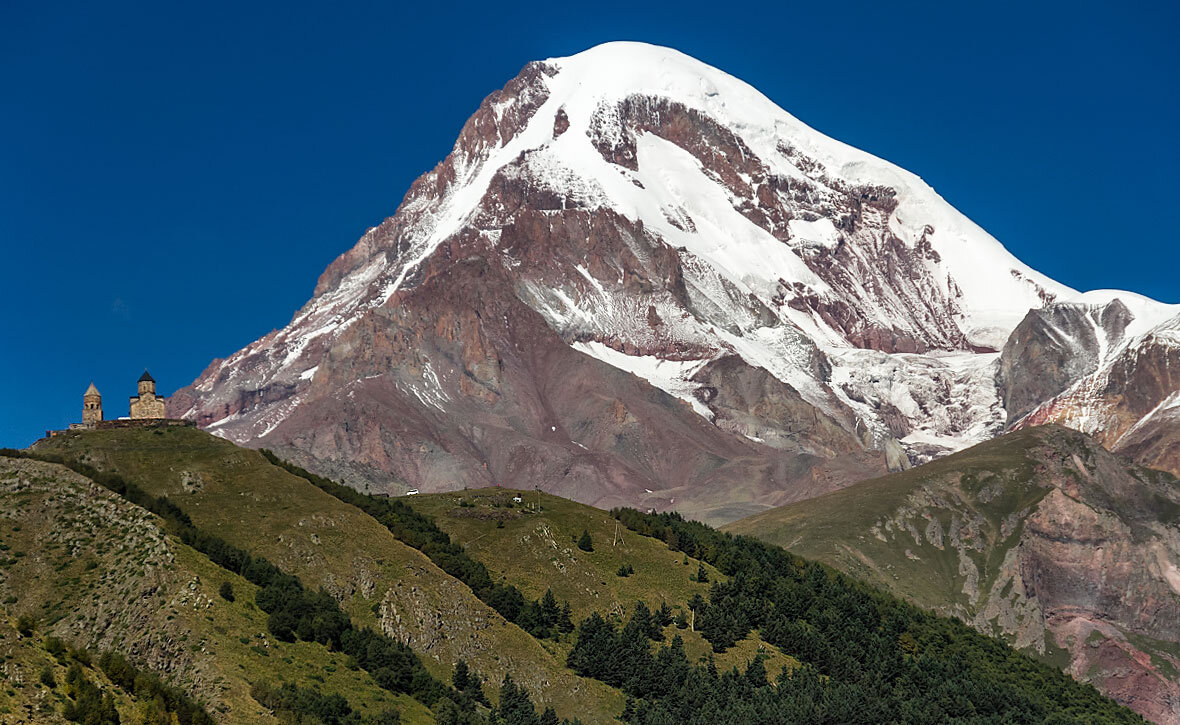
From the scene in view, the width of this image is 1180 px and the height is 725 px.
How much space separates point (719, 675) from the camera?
132500 mm

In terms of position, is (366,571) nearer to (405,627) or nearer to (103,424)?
(405,627)

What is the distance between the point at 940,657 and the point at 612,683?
49451 mm

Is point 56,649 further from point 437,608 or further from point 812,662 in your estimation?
point 812,662

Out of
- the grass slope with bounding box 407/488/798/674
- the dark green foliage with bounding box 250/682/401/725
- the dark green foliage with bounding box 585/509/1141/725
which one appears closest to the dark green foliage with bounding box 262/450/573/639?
the grass slope with bounding box 407/488/798/674

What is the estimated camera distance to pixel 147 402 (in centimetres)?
15988


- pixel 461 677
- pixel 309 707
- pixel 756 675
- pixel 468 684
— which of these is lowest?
pixel 309 707

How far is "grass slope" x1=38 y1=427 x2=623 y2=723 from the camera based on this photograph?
11944 centimetres

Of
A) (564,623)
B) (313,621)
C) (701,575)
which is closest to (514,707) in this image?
(313,621)

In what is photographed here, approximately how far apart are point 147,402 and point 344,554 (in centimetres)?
4445

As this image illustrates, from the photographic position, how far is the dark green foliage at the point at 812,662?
409 ft

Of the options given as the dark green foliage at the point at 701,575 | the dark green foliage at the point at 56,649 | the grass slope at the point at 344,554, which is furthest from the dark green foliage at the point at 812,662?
the dark green foliage at the point at 56,649

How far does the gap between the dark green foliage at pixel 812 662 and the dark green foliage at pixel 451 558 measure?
13.7ft

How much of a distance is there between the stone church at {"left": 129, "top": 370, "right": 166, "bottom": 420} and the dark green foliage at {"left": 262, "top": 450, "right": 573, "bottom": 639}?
15.5m

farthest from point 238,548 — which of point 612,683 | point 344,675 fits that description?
point 612,683
